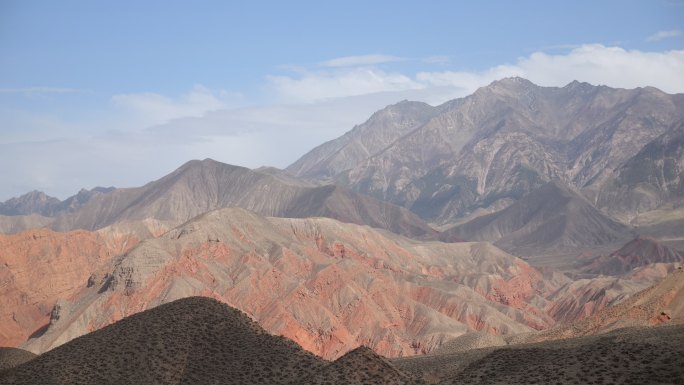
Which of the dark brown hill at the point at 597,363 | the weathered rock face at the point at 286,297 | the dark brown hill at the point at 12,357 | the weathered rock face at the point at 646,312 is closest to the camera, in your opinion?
the dark brown hill at the point at 597,363

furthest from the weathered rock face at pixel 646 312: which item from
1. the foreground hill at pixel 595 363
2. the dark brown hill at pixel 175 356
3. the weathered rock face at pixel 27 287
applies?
the weathered rock face at pixel 27 287

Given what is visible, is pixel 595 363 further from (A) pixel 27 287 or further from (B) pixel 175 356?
(A) pixel 27 287

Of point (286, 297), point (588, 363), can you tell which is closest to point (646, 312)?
point (588, 363)

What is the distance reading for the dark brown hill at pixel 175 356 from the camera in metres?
60.6

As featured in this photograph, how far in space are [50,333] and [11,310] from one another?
3283 cm

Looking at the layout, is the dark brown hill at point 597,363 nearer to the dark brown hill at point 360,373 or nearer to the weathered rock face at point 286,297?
the dark brown hill at point 360,373

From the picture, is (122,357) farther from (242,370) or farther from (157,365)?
(242,370)

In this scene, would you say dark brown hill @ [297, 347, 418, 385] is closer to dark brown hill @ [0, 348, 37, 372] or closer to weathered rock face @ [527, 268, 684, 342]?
dark brown hill @ [0, 348, 37, 372]

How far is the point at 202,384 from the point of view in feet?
198

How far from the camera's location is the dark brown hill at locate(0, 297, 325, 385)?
60.6m

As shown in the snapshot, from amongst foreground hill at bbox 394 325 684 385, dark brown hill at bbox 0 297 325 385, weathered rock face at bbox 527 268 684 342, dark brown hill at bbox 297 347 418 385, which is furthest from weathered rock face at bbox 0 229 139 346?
foreground hill at bbox 394 325 684 385

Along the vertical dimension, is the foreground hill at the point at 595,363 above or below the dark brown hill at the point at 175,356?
below

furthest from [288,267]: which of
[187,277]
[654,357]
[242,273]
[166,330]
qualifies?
[654,357]

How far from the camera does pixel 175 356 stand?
63688mm
